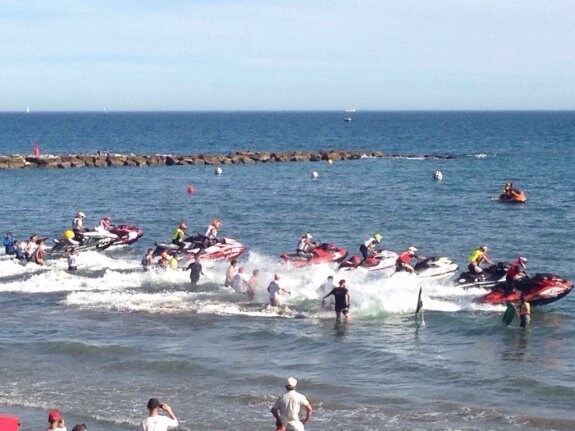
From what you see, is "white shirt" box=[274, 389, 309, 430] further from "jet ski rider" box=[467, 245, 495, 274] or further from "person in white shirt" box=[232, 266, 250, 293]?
"jet ski rider" box=[467, 245, 495, 274]

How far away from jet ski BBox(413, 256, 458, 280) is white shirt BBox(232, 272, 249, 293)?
17.7ft

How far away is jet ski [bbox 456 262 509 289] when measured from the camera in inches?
1096

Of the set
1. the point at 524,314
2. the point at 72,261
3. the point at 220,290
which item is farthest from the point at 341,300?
the point at 72,261

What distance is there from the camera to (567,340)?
23562mm

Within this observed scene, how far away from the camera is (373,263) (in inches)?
1217

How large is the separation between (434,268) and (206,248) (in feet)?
26.8

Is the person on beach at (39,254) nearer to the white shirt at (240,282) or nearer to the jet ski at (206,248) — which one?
the jet ski at (206,248)

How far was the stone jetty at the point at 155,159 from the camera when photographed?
252 ft

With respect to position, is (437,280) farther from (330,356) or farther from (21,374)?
(21,374)

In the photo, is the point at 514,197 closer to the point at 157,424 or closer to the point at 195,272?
the point at 195,272

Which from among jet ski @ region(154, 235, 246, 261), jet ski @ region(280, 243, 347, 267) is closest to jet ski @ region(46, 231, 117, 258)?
jet ski @ region(154, 235, 246, 261)

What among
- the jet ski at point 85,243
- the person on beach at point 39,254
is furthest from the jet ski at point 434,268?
the person on beach at point 39,254

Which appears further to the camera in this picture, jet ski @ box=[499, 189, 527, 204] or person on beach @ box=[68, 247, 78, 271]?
jet ski @ box=[499, 189, 527, 204]

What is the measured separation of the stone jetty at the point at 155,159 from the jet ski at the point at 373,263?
164 feet
